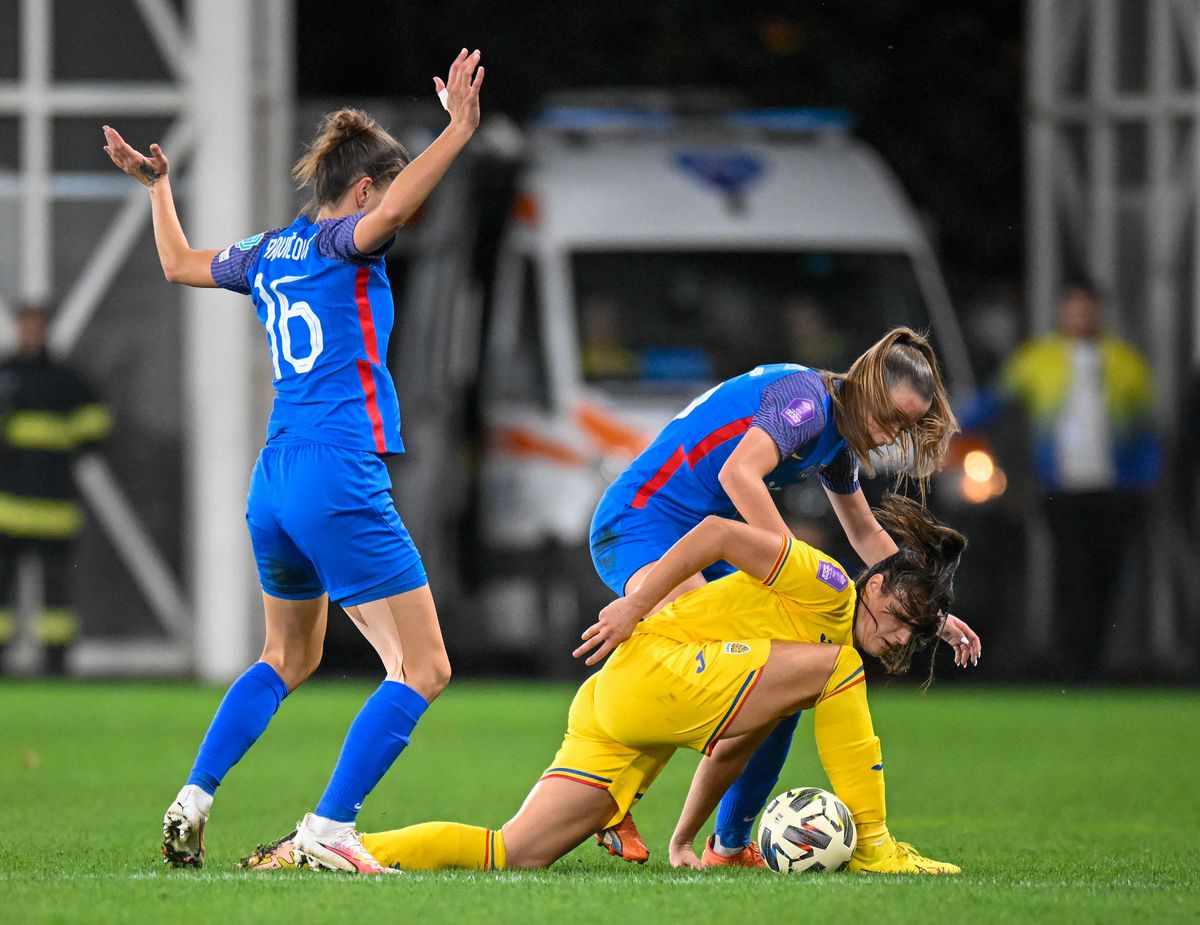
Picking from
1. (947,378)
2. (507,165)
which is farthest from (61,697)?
(947,378)

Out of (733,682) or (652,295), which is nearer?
(733,682)

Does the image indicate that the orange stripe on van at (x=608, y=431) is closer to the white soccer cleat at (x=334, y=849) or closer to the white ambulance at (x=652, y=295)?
the white ambulance at (x=652, y=295)

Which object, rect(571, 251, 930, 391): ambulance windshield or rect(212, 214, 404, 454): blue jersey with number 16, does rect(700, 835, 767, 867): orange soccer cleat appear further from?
rect(571, 251, 930, 391): ambulance windshield

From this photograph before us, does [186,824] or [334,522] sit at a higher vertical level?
[334,522]

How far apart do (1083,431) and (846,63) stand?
634 centimetres

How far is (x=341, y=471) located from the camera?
5.50 m

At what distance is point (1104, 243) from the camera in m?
15.7

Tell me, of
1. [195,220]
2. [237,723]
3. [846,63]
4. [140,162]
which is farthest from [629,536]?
[846,63]

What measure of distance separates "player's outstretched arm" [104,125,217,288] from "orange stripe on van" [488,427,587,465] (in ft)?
22.7

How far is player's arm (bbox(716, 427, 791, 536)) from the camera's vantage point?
5.50 metres

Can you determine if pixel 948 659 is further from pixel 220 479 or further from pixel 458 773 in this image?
pixel 458 773

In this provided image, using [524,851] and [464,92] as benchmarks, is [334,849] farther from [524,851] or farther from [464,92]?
[464,92]

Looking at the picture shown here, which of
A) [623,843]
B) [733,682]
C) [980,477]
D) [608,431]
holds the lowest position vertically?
[980,477]

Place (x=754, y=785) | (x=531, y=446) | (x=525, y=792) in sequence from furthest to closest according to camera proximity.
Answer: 1. (x=531, y=446)
2. (x=525, y=792)
3. (x=754, y=785)
